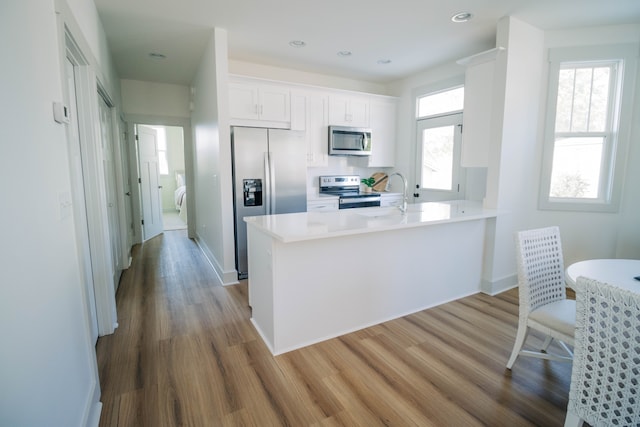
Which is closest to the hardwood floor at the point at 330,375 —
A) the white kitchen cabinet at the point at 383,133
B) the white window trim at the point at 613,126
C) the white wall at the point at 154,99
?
the white window trim at the point at 613,126

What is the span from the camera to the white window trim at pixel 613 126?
3.11 meters

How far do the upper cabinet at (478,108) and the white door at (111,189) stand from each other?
3.74m

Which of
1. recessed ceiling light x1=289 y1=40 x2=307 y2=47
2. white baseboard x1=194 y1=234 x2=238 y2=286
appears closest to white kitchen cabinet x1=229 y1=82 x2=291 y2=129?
recessed ceiling light x1=289 y1=40 x2=307 y2=47

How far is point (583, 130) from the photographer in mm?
3332

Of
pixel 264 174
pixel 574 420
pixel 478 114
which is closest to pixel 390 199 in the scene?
pixel 478 114

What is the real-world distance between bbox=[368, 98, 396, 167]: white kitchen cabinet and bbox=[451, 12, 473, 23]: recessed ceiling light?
1960 millimetres

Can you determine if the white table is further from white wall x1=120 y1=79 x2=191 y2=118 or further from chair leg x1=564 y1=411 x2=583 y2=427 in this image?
white wall x1=120 y1=79 x2=191 y2=118

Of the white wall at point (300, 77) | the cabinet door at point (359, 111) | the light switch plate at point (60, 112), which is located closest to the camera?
the light switch plate at point (60, 112)

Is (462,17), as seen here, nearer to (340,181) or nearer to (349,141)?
(349,141)

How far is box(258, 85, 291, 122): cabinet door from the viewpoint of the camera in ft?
13.3

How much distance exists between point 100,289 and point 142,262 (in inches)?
85.1

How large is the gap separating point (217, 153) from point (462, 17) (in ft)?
9.29

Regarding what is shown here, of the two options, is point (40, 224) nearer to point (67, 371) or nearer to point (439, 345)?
point (67, 371)

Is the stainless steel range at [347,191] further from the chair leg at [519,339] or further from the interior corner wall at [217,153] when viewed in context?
the chair leg at [519,339]
